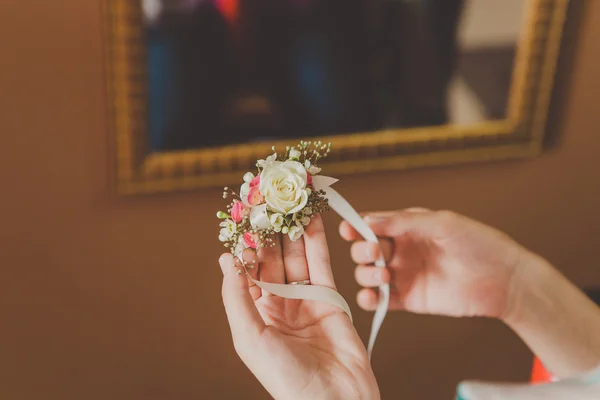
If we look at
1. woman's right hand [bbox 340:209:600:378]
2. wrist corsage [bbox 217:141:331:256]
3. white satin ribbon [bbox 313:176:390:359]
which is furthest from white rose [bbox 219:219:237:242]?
Answer: woman's right hand [bbox 340:209:600:378]

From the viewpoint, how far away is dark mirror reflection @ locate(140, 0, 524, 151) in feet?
3.76

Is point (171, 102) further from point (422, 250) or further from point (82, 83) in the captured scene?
point (422, 250)

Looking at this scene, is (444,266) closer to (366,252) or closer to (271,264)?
(366,252)

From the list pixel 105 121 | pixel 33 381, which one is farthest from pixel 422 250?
pixel 33 381

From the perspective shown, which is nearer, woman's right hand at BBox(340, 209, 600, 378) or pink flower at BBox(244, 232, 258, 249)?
pink flower at BBox(244, 232, 258, 249)

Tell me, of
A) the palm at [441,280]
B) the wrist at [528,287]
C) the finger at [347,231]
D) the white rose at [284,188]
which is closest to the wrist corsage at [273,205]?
the white rose at [284,188]

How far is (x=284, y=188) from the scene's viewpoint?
30.1 inches

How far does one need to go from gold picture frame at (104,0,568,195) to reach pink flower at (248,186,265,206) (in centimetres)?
44

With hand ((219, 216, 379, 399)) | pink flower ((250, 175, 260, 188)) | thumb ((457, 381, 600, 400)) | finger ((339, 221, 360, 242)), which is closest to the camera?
thumb ((457, 381, 600, 400))

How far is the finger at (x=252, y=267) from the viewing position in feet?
2.52

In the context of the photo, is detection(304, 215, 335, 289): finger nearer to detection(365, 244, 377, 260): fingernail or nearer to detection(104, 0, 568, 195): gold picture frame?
detection(365, 244, 377, 260): fingernail

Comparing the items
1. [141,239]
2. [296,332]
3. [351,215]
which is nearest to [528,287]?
[351,215]

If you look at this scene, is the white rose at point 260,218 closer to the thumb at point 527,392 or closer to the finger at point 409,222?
the finger at point 409,222

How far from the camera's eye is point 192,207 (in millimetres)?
1284
